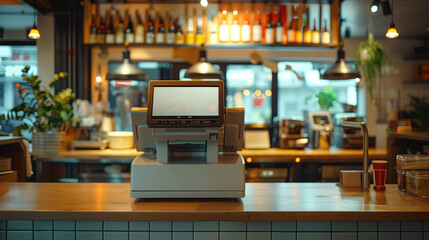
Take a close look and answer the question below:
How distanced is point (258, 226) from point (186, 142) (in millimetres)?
540

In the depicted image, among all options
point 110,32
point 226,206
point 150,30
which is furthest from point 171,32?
point 226,206

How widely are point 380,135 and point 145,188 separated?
5.54 m

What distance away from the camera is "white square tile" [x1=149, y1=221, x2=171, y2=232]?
1.91 meters

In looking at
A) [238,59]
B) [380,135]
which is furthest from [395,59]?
[238,59]

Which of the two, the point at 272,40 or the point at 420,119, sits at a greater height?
the point at 272,40

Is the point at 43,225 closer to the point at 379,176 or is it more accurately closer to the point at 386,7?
the point at 379,176

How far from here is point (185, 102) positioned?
2061mm

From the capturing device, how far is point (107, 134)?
477 centimetres

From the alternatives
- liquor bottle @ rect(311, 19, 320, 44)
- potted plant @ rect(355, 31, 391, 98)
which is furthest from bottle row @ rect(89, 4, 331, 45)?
potted plant @ rect(355, 31, 391, 98)

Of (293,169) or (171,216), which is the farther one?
(293,169)

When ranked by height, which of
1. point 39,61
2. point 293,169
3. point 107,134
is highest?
point 39,61

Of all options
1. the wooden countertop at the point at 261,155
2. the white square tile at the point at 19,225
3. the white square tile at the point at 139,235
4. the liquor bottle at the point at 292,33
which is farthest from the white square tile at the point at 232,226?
the liquor bottle at the point at 292,33

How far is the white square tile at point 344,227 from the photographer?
1.91 m

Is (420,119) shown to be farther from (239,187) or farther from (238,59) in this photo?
(239,187)
